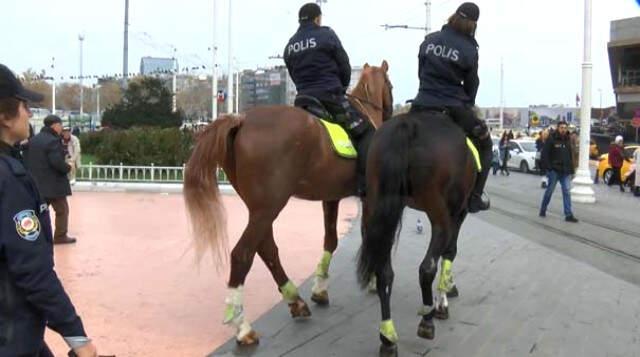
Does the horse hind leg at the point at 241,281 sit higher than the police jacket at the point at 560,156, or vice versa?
the police jacket at the point at 560,156

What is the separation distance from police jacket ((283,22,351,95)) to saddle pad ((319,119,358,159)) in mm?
417

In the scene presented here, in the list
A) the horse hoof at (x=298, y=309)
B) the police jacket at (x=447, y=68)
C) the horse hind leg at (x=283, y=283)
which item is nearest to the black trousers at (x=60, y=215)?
the horse hind leg at (x=283, y=283)

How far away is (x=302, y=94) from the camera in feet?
19.6

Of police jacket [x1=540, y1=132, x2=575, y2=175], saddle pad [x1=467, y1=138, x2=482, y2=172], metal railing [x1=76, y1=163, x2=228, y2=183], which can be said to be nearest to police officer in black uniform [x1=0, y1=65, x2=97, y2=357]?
saddle pad [x1=467, y1=138, x2=482, y2=172]

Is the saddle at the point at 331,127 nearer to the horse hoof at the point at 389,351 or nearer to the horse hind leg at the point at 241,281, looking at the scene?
the horse hind leg at the point at 241,281

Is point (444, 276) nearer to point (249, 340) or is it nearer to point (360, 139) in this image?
point (360, 139)

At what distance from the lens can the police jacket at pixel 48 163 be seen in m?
9.53

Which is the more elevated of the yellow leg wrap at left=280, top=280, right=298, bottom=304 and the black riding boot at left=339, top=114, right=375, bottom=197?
the black riding boot at left=339, top=114, right=375, bottom=197

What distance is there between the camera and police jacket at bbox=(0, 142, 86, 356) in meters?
2.40

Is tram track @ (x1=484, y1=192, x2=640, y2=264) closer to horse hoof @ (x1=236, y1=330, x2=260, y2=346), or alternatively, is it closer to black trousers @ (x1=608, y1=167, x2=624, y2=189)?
horse hoof @ (x1=236, y1=330, x2=260, y2=346)

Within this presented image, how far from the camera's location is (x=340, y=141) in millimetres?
5621

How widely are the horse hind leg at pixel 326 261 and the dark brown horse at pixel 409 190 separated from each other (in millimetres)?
1360

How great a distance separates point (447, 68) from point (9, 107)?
13.0ft

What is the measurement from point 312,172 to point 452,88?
146cm
